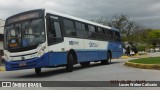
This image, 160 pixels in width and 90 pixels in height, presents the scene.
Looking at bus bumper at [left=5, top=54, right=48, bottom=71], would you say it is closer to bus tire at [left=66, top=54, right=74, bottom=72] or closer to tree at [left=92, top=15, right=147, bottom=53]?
bus tire at [left=66, top=54, right=74, bottom=72]

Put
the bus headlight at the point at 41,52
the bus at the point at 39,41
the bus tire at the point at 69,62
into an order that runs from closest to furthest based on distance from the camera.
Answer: the bus headlight at the point at 41,52 → the bus at the point at 39,41 → the bus tire at the point at 69,62

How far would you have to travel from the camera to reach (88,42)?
70.4 feet

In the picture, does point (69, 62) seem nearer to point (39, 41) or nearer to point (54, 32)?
point (54, 32)

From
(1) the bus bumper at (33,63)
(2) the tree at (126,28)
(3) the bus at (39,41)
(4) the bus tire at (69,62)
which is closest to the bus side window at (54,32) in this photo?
(3) the bus at (39,41)

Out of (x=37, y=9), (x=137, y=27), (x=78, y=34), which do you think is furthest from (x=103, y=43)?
(x=137, y=27)

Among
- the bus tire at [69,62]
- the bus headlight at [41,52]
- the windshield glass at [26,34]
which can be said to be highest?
the windshield glass at [26,34]

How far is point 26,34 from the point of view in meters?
15.5

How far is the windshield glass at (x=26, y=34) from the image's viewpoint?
603 inches

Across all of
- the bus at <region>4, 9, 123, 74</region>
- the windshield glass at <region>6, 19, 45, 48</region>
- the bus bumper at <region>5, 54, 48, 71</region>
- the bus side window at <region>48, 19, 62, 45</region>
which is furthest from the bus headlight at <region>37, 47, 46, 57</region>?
the bus side window at <region>48, 19, 62, 45</region>

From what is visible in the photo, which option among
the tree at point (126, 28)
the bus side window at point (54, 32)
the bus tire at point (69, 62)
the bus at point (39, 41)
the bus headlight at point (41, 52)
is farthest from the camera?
the tree at point (126, 28)

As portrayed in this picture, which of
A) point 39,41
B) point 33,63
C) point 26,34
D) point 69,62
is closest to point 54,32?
point 39,41

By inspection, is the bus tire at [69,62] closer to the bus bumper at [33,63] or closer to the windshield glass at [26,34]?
the bus bumper at [33,63]

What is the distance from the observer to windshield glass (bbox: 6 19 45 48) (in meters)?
15.3

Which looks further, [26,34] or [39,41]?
[26,34]
